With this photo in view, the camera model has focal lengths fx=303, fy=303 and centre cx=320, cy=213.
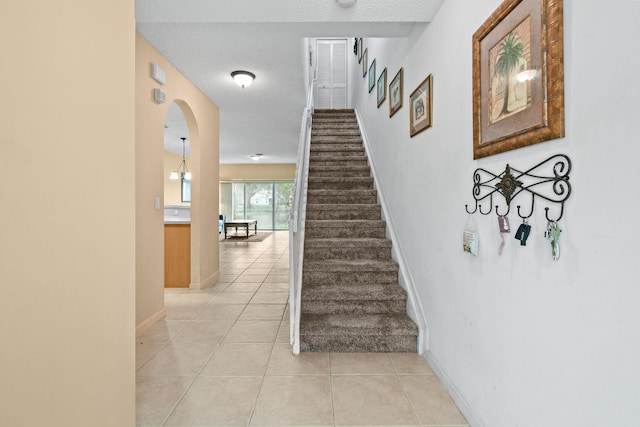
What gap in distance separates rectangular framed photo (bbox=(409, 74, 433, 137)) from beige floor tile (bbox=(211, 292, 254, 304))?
2684 mm

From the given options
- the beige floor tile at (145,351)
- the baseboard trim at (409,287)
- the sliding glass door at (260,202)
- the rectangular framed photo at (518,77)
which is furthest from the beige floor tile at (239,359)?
the sliding glass door at (260,202)

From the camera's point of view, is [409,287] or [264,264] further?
[264,264]

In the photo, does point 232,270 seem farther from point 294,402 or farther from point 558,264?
point 558,264

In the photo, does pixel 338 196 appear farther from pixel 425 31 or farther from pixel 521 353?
pixel 521 353

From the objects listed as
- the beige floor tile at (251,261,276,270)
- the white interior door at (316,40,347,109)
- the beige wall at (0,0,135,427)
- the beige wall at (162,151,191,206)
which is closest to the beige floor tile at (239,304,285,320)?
the beige wall at (0,0,135,427)

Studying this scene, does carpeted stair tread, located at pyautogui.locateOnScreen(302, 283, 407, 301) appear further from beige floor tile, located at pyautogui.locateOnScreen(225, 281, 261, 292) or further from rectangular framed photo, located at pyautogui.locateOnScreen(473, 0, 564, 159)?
beige floor tile, located at pyautogui.locateOnScreen(225, 281, 261, 292)

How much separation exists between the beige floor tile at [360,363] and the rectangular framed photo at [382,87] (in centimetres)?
289

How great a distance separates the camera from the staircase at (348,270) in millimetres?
2408

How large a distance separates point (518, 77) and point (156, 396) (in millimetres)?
2556

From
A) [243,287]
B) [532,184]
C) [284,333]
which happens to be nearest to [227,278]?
[243,287]

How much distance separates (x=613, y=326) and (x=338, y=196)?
3.28 metres

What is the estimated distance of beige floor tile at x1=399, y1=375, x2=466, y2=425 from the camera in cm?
167

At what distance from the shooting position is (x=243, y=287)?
424cm

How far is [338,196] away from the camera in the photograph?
160 inches
